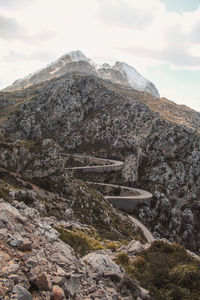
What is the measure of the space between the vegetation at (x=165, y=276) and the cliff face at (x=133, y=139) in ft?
159

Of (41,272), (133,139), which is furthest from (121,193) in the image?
(41,272)

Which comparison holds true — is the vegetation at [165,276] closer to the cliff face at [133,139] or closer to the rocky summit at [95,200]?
the rocky summit at [95,200]

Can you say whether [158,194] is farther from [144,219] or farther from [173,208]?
[144,219]

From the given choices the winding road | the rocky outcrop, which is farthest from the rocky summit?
the winding road

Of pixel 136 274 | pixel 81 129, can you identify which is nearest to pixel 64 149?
pixel 81 129

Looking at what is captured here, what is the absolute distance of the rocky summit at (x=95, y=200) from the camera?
327 inches

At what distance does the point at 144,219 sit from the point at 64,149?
52.1 meters

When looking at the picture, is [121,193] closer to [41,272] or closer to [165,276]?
[165,276]

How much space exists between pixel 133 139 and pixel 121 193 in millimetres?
31980

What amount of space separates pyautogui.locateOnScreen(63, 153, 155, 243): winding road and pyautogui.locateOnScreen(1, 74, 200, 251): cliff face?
2888 millimetres

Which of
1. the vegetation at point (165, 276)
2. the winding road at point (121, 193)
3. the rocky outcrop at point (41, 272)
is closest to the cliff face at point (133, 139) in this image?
the winding road at point (121, 193)

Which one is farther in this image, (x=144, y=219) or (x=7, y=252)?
(x=144, y=219)

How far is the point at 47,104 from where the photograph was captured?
12025 centimetres

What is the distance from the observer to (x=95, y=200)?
42.7 meters
